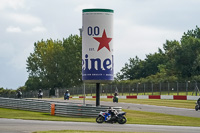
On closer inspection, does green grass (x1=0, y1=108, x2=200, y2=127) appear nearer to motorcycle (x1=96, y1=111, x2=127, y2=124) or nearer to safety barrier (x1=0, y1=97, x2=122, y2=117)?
safety barrier (x1=0, y1=97, x2=122, y2=117)

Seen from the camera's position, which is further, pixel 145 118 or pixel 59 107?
pixel 59 107

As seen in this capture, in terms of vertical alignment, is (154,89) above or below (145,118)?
above

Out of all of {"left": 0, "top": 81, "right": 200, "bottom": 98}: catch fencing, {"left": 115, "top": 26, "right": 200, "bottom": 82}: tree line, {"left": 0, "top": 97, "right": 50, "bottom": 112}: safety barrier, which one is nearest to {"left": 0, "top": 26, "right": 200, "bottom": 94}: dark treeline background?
{"left": 115, "top": 26, "right": 200, "bottom": 82}: tree line

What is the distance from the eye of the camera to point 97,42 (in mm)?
35438

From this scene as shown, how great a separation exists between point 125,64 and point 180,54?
5058 centimetres

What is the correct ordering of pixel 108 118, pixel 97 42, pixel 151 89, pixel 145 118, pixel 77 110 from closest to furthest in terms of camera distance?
pixel 108 118, pixel 97 42, pixel 77 110, pixel 145 118, pixel 151 89

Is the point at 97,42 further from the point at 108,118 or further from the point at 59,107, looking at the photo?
the point at 59,107

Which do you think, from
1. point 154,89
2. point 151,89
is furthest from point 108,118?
point 151,89

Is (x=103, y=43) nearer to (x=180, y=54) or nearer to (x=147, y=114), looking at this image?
(x=147, y=114)

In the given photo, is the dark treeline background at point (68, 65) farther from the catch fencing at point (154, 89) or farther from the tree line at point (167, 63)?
the catch fencing at point (154, 89)

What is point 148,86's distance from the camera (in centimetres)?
8131

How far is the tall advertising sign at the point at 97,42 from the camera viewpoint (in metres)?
35.2

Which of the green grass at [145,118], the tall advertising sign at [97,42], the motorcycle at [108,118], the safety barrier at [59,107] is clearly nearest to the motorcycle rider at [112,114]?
the motorcycle at [108,118]

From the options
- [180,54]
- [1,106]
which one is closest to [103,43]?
[1,106]
